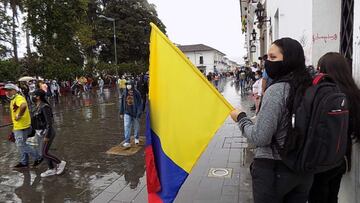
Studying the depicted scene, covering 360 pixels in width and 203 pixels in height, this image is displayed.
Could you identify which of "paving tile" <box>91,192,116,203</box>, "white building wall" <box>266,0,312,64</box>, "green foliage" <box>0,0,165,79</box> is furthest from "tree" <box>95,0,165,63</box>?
"paving tile" <box>91,192,116,203</box>

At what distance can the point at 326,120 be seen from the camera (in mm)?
2170

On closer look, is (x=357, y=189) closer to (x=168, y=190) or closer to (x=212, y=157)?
(x=168, y=190)

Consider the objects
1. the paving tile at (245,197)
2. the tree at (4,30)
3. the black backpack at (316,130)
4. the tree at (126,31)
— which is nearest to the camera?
the black backpack at (316,130)

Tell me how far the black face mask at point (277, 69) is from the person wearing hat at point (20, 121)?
569 cm

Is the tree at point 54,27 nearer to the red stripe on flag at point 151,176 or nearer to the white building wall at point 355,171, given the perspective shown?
the red stripe on flag at point 151,176

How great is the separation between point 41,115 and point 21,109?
0.56 meters

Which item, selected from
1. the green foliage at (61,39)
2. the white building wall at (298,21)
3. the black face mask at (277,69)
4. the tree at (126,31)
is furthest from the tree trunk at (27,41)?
the black face mask at (277,69)

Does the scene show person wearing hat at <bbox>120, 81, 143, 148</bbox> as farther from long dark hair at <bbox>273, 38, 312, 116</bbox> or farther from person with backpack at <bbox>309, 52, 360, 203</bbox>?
long dark hair at <bbox>273, 38, 312, 116</bbox>

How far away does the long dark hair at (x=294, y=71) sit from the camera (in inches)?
89.7

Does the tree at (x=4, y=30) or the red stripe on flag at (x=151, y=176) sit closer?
the red stripe on flag at (x=151, y=176)

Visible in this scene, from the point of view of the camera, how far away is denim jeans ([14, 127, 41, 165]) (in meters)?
6.92

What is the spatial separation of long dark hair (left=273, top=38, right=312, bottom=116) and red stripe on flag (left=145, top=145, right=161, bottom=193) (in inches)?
52.1

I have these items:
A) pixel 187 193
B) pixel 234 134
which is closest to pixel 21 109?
pixel 187 193

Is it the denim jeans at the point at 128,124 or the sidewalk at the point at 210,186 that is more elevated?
the denim jeans at the point at 128,124
